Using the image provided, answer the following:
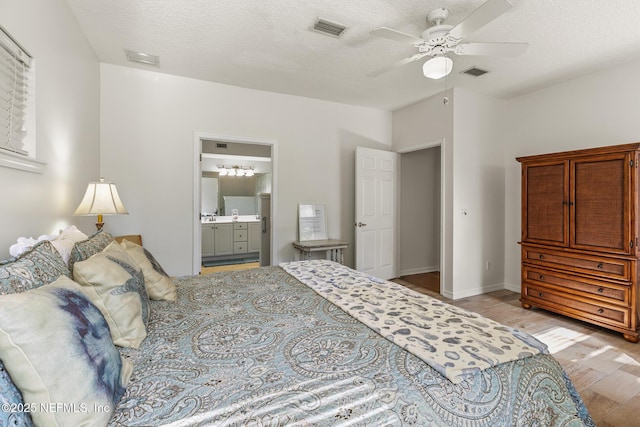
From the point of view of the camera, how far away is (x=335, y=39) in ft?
8.73

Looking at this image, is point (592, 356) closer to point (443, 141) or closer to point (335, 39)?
point (443, 141)

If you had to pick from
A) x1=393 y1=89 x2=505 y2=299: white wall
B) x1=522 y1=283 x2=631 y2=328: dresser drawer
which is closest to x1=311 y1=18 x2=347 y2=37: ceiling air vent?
x1=393 y1=89 x2=505 y2=299: white wall

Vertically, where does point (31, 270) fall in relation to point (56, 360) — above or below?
above

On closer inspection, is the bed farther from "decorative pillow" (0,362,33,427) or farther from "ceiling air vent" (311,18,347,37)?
"ceiling air vent" (311,18,347,37)

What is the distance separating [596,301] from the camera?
9.47 feet

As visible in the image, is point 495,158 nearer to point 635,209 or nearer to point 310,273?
point 635,209

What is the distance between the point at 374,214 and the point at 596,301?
8.47 feet

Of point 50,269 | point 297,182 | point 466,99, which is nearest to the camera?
point 50,269

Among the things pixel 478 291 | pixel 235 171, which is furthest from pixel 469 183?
pixel 235 171

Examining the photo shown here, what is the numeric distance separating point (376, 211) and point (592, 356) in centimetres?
274

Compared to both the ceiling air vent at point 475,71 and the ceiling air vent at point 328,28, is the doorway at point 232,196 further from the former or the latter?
the ceiling air vent at point 475,71

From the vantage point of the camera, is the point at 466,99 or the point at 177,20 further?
the point at 466,99

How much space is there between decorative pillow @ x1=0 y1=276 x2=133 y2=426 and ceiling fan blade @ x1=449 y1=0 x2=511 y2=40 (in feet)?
7.48

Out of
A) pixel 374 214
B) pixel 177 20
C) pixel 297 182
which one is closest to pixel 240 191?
pixel 297 182
